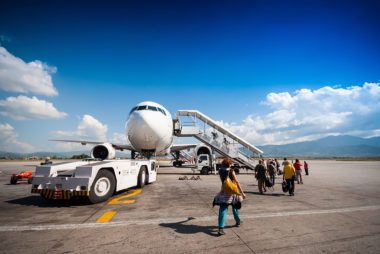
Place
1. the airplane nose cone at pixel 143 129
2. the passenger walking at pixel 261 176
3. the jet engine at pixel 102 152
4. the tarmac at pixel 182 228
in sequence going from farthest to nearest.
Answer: the jet engine at pixel 102 152 < the airplane nose cone at pixel 143 129 < the passenger walking at pixel 261 176 < the tarmac at pixel 182 228

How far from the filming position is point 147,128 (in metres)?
13.0

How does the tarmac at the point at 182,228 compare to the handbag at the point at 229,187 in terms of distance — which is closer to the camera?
the tarmac at the point at 182,228

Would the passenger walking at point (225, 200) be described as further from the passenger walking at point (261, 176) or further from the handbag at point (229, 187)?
the passenger walking at point (261, 176)

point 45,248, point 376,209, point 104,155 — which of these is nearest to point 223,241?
point 45,248

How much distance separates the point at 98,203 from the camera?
7.40 m

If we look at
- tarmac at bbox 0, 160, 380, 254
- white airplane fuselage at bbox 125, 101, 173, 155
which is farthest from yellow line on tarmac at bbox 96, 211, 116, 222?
white airplane fuselage at bbox 125, 101, 173, 155

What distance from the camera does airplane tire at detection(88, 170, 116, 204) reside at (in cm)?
720

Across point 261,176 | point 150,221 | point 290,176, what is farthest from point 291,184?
point 150,221

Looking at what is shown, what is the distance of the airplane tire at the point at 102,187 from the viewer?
7.20 meters

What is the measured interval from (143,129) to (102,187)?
18.8 feet

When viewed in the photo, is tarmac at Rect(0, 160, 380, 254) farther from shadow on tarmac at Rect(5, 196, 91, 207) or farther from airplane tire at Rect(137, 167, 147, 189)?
airplane tire at Rect(137, 167, 147, 189)

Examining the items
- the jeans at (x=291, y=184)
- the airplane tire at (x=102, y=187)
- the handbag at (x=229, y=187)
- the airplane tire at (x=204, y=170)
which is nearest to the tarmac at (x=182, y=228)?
the airplane tire at (x=102, y=187)

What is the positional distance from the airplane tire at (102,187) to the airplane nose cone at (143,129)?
5247mm

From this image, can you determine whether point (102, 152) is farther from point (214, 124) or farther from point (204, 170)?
point (214, 124)
